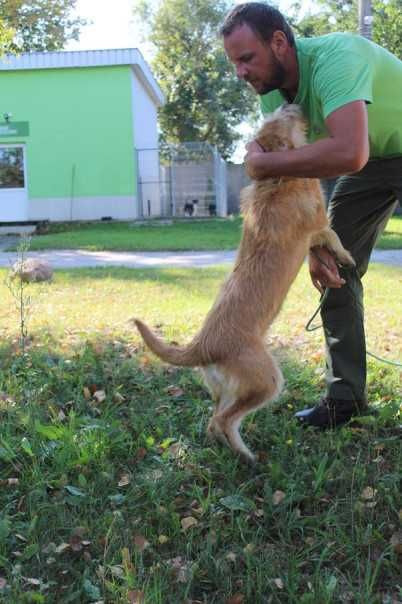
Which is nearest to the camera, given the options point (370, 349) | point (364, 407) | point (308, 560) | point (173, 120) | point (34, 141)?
point (308, 560)

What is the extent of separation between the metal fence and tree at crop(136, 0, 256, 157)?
1553 centimetres

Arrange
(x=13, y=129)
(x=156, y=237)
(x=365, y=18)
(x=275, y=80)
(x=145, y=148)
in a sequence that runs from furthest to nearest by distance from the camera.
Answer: (x=145, y=148)
(x=13, y=129)
(x=156, y=237)
(x=365, y=18)
(x=275, y=80)

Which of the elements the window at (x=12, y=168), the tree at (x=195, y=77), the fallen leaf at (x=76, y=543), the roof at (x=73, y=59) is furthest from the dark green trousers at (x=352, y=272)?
the tree at (x=195, y=77)

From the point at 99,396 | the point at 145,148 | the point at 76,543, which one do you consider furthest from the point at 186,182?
the point at 76,543

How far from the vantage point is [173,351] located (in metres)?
3.14

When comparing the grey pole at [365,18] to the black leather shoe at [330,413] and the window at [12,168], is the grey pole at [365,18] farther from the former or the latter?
the window at [12,168]

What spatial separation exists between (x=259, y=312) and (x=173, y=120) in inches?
1572

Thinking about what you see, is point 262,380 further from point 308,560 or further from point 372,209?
point 372,209

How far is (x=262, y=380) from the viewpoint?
10.00 feet

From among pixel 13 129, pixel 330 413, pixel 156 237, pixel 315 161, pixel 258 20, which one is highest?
pixel 13 129

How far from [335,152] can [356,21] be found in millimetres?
25146

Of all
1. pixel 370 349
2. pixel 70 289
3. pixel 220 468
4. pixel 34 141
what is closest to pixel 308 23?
pixel 34 141

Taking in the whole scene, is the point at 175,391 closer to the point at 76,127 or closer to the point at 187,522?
the point at 187,522

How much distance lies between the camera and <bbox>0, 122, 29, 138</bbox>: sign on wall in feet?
69.5
